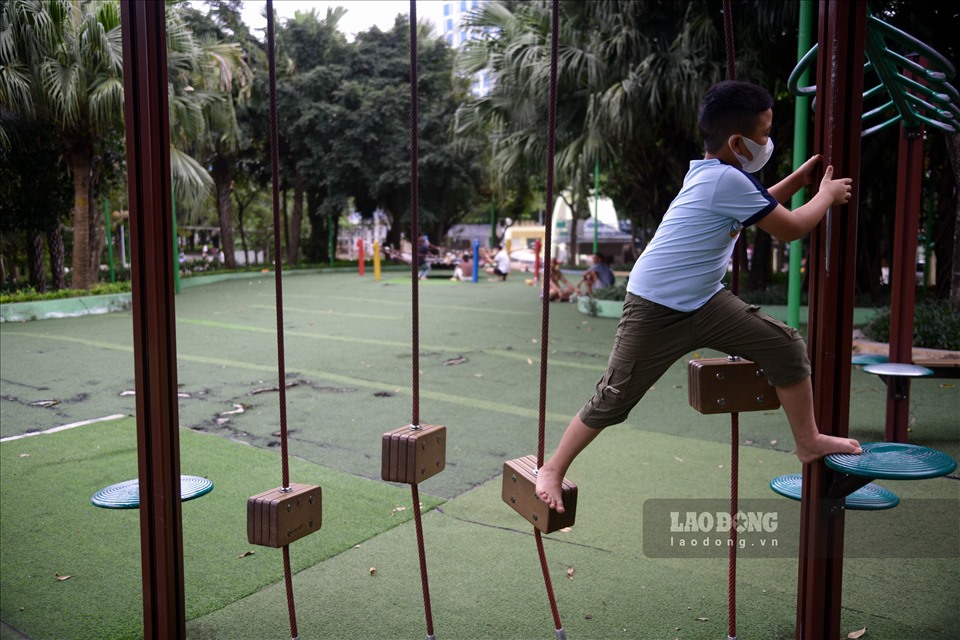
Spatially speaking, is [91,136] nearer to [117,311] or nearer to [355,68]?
[117,311]

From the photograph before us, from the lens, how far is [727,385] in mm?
2311

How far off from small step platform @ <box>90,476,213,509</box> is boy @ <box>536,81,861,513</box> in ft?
4.89

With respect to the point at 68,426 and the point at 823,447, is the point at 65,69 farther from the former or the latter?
the point at 823,447

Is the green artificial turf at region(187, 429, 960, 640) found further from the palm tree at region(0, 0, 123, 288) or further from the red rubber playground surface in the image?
the palm tree at region(0, 0, 123, 288)

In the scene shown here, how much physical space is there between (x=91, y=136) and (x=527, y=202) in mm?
25869

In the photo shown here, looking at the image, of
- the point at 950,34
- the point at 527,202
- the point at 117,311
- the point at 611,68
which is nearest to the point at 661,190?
the point at 611,68

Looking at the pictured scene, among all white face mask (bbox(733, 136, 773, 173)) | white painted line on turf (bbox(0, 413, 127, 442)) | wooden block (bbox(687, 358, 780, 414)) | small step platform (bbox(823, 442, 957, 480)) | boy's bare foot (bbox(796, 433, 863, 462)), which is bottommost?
white painted line on turf (bbox(0, 413, 127, 442))

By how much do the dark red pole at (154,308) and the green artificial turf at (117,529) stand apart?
2.36 feet

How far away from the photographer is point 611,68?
12047 millimetres

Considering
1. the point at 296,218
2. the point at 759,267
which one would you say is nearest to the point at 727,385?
the point at 759,267

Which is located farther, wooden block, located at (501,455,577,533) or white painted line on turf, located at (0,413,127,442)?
white painted line on turf, located at (0,413,127,442)

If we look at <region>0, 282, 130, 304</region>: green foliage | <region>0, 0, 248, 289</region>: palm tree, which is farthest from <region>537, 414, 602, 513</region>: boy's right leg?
<region>0, 282, 130, 304</region>: green foliage

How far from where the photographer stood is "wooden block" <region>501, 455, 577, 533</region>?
2.21 m

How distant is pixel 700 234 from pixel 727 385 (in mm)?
470
